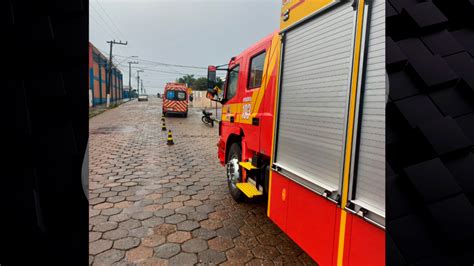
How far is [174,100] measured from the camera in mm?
21766

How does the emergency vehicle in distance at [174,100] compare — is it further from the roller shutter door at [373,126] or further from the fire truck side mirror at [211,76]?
the roller shutter door at [373,126]

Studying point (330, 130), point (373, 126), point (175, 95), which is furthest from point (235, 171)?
point (175, 95)

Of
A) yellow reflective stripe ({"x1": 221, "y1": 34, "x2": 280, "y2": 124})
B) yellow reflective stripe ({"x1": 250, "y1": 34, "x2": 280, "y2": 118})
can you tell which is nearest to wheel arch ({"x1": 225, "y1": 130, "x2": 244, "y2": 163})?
yellow reflective stripe ({"x1": 221, "y1": 34, "x2": 280, "y2": 124})

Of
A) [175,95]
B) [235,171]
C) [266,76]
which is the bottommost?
[235,171]

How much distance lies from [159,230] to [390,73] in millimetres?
3468

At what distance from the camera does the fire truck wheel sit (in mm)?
4367

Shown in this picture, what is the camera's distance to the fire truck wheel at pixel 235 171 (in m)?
4.37

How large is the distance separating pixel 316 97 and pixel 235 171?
2.59m

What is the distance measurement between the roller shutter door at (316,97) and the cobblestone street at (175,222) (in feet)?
3.83

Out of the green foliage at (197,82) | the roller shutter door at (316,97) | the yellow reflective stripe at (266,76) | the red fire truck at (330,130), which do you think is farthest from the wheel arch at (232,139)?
the green foliage at (197,82)

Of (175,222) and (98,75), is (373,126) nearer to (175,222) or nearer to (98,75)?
(175,222)

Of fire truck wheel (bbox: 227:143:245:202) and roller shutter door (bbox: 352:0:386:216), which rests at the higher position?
roller shutter door (bbox: 352:0:386:216)

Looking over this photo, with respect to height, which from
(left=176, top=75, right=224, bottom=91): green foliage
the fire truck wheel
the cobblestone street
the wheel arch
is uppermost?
(left=176, top=75, right=224, bottom=91): green foliage

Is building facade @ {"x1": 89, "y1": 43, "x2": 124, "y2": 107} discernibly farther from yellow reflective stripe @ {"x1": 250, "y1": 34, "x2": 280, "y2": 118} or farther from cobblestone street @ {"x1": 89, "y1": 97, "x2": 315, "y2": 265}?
yellow reflective stripe @ {"x1": 250, "y1": 34, "x2": 280, "y2": 118}
